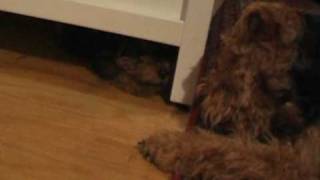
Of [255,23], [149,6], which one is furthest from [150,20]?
[255,23]

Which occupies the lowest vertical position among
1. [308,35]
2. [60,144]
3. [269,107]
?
[60,144]

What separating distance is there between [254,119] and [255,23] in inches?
5.9

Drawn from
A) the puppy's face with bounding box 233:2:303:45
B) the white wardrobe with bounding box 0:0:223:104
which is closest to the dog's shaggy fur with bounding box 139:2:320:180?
the puppy's face with bounding box 233:2:303:45

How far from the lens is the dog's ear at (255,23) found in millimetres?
822

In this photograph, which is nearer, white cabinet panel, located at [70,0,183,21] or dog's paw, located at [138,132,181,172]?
dog's paw, located at [138,132,181,172]

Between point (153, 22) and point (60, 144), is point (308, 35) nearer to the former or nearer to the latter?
point (153, 22)

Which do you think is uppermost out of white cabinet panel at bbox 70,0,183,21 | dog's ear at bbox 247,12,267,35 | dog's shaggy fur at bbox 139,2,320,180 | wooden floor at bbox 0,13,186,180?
dog's ear at bbox 247,12,267,35

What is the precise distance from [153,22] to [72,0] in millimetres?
154

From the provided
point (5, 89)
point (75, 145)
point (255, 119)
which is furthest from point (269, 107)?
point (5, 89)

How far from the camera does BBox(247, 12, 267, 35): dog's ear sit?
0.82 m

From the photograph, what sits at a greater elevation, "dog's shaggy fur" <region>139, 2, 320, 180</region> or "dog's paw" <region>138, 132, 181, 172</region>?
"dog's shaggy fur" <region>139, 2, 320, 180</region>

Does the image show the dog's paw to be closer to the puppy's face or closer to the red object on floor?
the red object on floor

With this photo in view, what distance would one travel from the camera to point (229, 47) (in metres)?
0.86

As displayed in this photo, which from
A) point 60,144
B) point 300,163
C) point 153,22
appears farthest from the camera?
point 153,22
